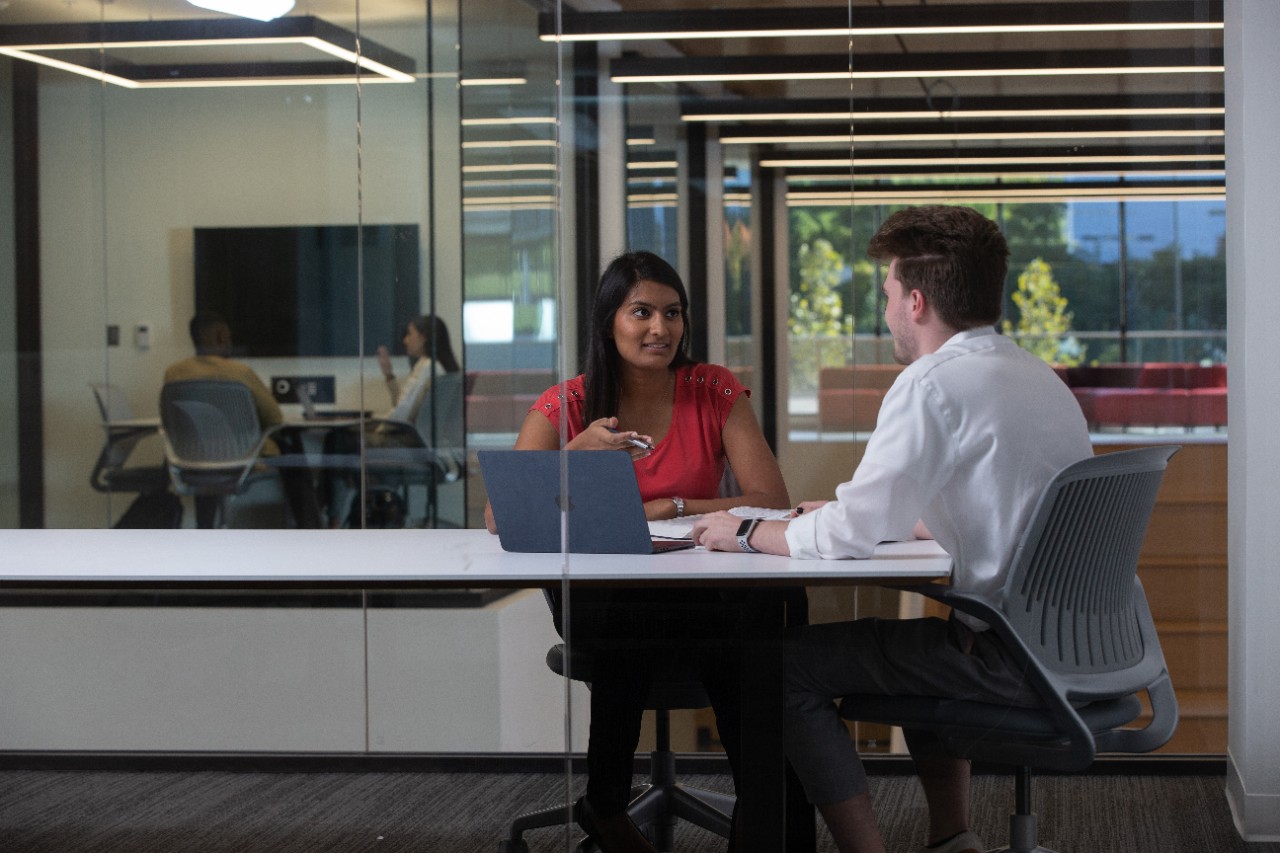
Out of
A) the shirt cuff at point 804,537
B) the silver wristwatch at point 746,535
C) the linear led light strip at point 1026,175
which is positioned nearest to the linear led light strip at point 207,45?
the linear led light strip at point 1026,175

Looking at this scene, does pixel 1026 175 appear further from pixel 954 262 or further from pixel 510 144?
pixel 510 144

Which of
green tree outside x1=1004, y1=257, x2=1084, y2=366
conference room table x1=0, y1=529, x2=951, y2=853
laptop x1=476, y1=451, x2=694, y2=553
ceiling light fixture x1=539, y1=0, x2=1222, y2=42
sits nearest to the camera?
conference room table x1=0, y1=529, x2=951, y2=853

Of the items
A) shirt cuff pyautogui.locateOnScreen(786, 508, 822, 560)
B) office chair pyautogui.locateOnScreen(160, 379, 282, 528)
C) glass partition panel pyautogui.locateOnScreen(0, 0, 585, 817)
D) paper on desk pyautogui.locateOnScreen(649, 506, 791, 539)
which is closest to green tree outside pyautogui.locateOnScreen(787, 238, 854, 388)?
glass partition panel pyautogui.locateOnScreen(0, 0, 585, 817)

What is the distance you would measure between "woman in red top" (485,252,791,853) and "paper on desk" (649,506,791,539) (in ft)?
0.17

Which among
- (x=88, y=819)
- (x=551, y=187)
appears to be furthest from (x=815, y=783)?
(x=551, y=187)

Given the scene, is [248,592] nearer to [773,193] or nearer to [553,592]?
[553,592]

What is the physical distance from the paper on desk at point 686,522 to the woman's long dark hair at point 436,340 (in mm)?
1664

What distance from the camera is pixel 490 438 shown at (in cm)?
419

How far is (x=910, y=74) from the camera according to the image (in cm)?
351

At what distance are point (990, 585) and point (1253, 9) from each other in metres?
1.70

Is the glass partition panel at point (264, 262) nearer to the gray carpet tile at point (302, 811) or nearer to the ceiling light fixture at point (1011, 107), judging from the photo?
the ceiling light fixture at point (1011, 107)

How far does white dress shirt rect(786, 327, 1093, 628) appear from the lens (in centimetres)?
220

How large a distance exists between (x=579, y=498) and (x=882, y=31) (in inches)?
69.3

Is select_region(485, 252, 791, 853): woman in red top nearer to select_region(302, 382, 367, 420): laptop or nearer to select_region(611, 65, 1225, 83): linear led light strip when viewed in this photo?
select_region(611, 65, 1225, 83): linear led light strip
